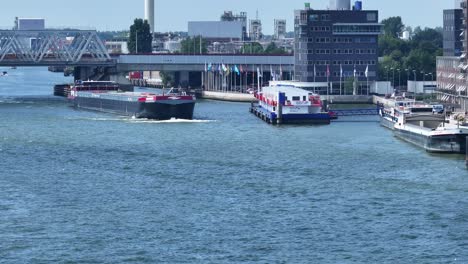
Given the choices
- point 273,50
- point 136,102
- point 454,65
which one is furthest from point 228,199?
point 273,50

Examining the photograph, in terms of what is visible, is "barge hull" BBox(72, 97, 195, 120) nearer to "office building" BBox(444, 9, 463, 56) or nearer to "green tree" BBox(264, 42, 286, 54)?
"office building" BBox(444, 9, 463, 56)

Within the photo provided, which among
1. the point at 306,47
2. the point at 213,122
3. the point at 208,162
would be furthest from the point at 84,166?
the point at 306,47

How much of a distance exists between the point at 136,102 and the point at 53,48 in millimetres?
33034

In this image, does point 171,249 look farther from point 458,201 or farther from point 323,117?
point 323,117

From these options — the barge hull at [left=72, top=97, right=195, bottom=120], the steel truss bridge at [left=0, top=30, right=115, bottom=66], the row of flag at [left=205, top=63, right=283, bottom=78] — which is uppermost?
the steel truss bridge at [left=0, top=30, right=115, bottom=66]

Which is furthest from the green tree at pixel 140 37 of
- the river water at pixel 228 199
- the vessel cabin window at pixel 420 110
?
the river water at pixel 228 199

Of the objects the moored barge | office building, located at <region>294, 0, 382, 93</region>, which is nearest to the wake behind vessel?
the moored barge

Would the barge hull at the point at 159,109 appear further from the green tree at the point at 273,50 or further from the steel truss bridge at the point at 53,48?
the green tree at the point at 273,50

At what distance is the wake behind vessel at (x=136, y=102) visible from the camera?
8788cm

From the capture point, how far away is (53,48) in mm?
122688

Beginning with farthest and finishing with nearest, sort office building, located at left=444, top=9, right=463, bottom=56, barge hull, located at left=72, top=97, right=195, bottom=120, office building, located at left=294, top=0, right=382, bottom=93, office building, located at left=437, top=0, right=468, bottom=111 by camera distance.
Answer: office building, located at left=444, top=9, right=463, bottom=56 < office building, located at left=294, top=0, right=382, bottom=93 < office building, located at left=437, top=0, right=468, bottom=111 < barge hull, located at left=72, top=97, right=195, bottom=120

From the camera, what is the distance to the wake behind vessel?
288 ft

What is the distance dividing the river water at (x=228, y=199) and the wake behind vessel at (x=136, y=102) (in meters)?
12.2

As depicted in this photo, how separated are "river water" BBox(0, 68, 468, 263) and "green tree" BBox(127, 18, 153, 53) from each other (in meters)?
84.6
